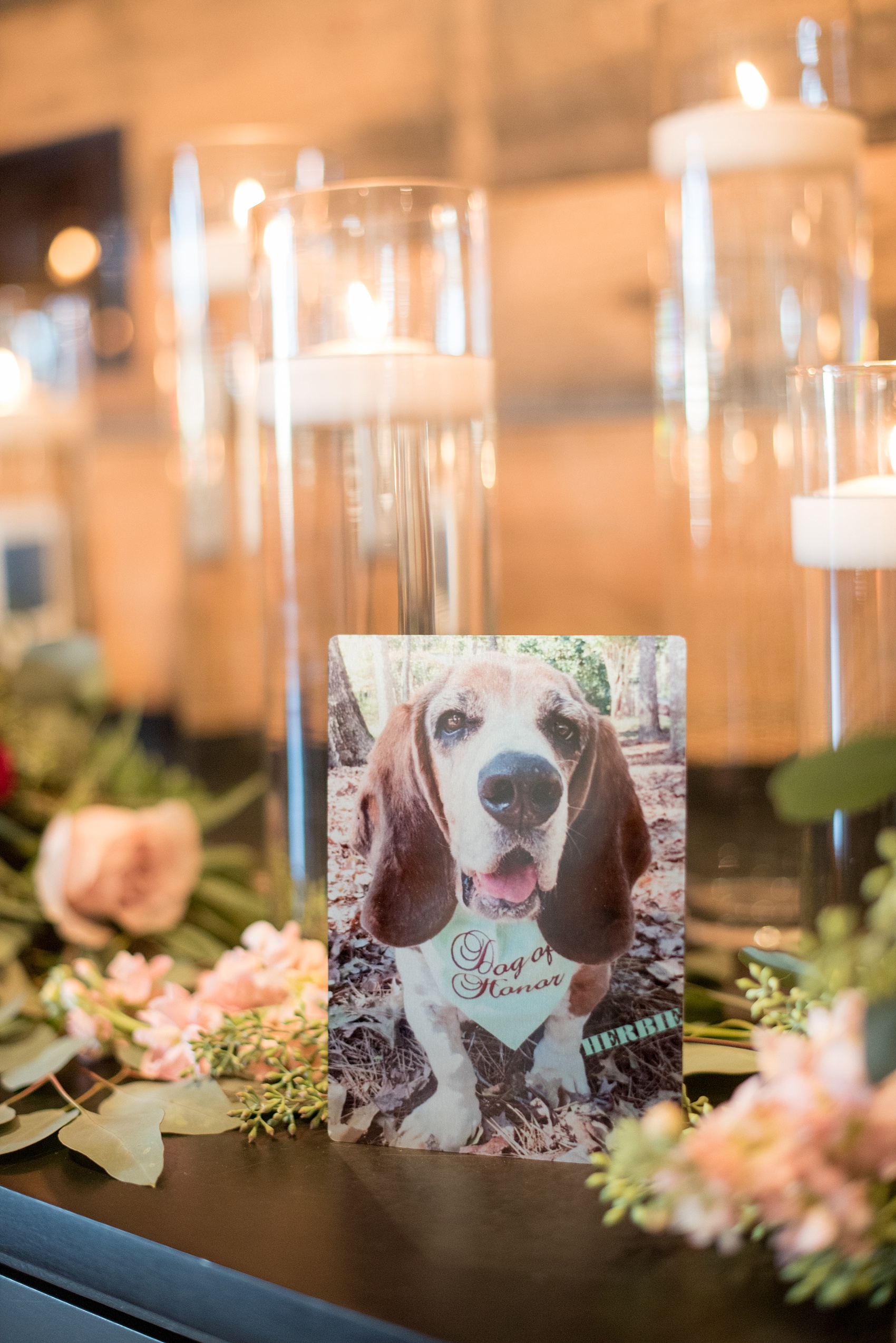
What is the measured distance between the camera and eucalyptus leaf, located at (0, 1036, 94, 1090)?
0.43 m

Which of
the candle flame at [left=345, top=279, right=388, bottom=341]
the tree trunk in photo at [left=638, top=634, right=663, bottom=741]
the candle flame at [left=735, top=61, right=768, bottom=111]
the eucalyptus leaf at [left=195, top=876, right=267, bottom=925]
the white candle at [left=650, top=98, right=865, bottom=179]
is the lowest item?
the eucalyptus leaf at [left=195, top=876, right=267, bottom=925]

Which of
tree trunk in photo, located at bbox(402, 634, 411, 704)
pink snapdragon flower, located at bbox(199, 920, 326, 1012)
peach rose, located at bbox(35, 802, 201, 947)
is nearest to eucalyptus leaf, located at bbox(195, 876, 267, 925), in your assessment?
peach rose, located at bbox(35, 802, 201, 947)

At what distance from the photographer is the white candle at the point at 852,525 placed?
38 cm

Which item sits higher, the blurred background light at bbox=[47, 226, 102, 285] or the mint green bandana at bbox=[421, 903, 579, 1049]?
the blurred background light at bbox=[47, 226, 102, 285]

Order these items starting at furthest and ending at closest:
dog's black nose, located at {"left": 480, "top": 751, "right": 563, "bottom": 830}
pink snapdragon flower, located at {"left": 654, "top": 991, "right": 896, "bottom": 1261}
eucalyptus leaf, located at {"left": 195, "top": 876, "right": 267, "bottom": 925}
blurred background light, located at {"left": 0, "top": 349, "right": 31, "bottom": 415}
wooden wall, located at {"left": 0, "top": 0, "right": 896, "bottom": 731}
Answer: blurred background light, located at {"left": 0, "top": 349, "right": 31, "bottom": 415} < wooden wall, located at {"left": 0, "top": 0, "right": 896, "bottom": 731} < eucalyptus leaf, located at {"left": 195, "top": 876, "right": 267, "bottom": 925} < dog's black nose, located at {"left": 480, "top": 751, "right": 563, "bottom": 830} < pink snapdragon flower, located at {"left": 654, "top": 991, "right": 896, "bottom": 1261}

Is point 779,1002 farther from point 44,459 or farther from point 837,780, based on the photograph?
point 44,459

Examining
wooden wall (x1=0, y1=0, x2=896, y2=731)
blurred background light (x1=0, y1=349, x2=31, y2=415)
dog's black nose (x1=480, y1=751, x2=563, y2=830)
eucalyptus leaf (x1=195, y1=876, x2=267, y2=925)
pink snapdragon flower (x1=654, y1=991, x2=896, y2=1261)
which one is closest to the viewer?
pink snapdragon flower (x1=654, y1=991, x2=896, y2=1261)

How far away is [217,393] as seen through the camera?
0.72m

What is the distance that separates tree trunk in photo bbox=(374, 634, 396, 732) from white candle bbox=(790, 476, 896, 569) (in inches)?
5.7

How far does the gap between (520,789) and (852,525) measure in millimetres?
134

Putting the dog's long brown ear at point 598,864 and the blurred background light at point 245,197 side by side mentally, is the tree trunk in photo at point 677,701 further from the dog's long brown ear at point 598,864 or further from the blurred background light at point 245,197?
the blurred background light at point 245,197

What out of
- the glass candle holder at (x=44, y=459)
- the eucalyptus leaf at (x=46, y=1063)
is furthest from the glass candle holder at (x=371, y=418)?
the glass candle holder at (x=44, y=459)

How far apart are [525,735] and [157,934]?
0.87 ft

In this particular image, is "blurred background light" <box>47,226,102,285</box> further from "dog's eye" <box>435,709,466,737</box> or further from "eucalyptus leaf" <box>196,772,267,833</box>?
"dog's eye" <box>435,709,466,737</box>
